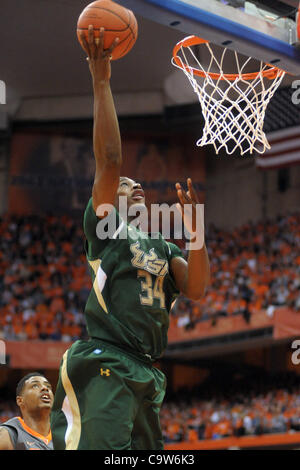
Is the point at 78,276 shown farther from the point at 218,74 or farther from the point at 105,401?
the point at 105,401

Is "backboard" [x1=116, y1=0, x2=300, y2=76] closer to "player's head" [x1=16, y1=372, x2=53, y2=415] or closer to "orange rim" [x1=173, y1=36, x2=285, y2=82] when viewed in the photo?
"orange rim" [x1=173, y1=36, x2=285, y2=82]

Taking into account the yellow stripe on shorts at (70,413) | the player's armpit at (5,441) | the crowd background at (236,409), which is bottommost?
the crowd background at (236,409)

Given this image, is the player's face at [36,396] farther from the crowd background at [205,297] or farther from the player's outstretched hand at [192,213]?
the crowd background at [205,297]

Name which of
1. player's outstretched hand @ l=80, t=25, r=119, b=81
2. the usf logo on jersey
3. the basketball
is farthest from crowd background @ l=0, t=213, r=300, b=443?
player's outstretched hand @ l=80, t=25, r=119, b=81

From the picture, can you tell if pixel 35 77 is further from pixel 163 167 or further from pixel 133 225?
pixel 133 225

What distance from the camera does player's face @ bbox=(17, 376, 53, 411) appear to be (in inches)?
194

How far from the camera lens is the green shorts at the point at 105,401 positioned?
2.85 m

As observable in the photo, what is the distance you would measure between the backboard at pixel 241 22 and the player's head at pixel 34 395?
2624 millimetres

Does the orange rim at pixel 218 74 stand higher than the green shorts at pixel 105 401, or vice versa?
the orange rim at pixel 218 74

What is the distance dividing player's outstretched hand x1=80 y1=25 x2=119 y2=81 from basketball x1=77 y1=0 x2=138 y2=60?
0.05 metres

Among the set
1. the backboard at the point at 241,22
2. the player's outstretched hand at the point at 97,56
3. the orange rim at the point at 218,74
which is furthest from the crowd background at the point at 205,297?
the player's outstretched hand at the point at 97,56

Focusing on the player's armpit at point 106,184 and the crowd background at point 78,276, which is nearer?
the player's armpit at point 106,184

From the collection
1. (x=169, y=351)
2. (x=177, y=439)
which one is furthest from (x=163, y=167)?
(x=177, y=439)

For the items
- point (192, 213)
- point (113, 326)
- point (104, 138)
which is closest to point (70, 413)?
point (113, 326)
